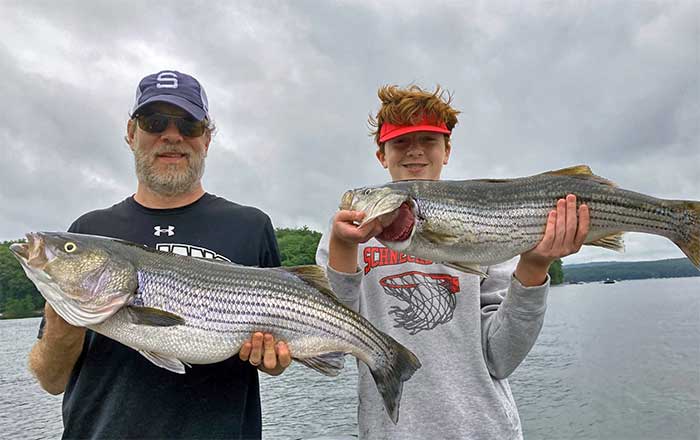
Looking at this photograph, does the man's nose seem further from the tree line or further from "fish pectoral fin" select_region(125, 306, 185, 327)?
the tree line

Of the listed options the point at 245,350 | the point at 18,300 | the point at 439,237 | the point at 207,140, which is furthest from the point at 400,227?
the point at 18,300

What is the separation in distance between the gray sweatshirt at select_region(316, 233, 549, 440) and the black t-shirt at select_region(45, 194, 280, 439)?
80 cm

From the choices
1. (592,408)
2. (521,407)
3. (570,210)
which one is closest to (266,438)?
(521,407)

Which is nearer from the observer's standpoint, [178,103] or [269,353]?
[269,353]

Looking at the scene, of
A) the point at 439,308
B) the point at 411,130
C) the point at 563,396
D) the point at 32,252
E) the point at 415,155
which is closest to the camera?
the point at 32,252

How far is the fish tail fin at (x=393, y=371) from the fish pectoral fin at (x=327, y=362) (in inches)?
10.2

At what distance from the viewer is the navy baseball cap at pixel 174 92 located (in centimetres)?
407

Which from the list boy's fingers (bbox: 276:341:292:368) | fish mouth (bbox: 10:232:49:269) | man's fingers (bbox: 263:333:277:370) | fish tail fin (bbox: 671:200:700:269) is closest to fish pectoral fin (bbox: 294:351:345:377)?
boy's fingers (bbox: 276:341:292:368)

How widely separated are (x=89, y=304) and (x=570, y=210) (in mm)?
3361

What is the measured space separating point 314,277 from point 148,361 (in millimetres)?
1320

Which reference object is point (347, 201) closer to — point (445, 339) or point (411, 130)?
point (411, 130)

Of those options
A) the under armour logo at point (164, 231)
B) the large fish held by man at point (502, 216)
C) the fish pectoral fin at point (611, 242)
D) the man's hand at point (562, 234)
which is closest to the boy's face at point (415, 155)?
the large fish held by man at point (502, 216)

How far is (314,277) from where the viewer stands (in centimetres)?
367

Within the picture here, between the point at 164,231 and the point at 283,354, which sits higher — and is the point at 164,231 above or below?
above
